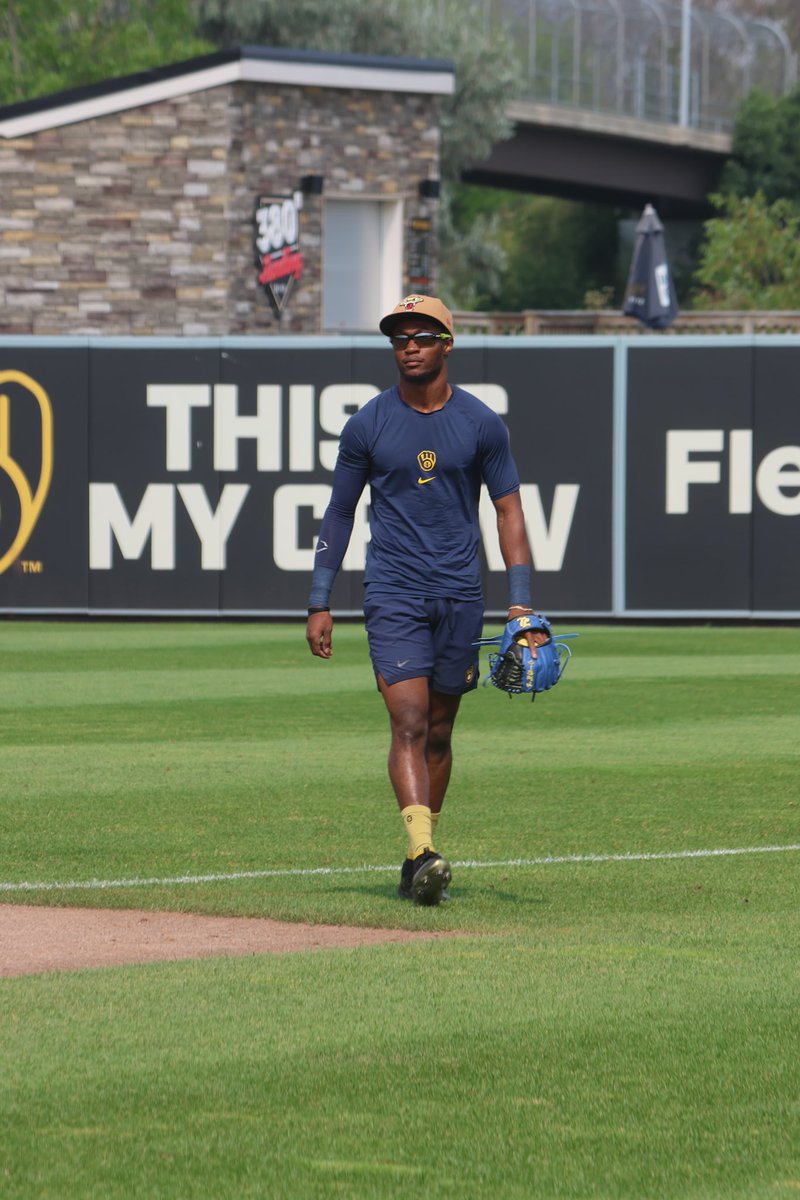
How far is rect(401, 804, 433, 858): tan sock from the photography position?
299 inches

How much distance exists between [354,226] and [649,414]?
14314mm

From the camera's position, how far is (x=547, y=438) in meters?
21.6

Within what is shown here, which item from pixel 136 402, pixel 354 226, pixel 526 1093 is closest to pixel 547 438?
pixel 136 402

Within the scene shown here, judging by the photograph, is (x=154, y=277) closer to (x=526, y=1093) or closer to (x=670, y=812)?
(x=670, y=812)

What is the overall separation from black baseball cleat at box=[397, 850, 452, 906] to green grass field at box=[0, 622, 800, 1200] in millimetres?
131

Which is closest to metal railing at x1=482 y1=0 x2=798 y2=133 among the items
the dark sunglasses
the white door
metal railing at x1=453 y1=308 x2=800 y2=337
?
the white door

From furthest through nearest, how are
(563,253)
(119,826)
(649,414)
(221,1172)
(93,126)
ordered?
(563,253) < (93,126) < (649,414) < (119,826) < (221,1172)

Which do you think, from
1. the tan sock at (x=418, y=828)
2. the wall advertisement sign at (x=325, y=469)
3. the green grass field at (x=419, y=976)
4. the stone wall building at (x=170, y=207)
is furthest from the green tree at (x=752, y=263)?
the tan sock at (x=418, y=828)

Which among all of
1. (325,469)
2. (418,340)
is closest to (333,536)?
(418,340)

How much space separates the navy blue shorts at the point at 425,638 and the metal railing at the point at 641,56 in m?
50.6

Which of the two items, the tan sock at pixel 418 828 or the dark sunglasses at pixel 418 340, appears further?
the dark sunglasses at pixel 418 340

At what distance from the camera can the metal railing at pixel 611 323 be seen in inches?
1264

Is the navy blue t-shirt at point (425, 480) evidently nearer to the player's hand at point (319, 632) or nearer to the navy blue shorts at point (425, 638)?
the navy blue shorts at point (425, 638)

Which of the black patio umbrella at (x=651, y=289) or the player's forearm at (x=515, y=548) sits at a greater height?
the black patio umbrella at (x=651, y=289)
